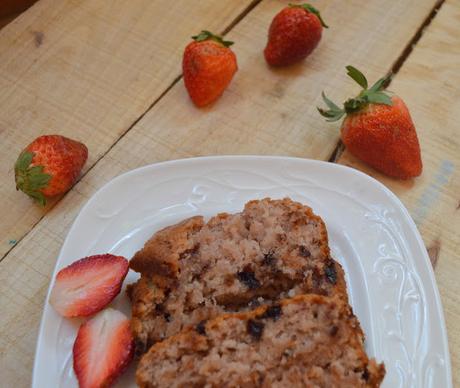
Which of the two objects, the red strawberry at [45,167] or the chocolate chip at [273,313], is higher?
the chocolate chip at [273,313]

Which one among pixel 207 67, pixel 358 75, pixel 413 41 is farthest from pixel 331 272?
pixel 413 41

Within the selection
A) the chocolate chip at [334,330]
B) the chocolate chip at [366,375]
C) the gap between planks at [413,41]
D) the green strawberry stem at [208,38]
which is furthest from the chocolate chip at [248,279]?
the gap between planks at [413,41]

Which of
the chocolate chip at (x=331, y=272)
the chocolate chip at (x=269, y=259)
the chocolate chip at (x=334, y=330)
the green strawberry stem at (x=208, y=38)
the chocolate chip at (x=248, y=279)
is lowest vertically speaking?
the chocolate chip at (x=248, y=279)

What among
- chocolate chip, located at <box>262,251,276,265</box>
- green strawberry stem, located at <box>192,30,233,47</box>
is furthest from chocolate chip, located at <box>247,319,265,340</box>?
green strawberry stem, located at <box>192,30,233,47</box>

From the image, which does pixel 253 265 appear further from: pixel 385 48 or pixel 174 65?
pixel 385 48

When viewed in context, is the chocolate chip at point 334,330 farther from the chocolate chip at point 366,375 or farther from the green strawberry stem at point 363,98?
the green strawberry stem at point 363,98

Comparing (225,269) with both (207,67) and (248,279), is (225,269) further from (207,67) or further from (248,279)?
(207,67)
